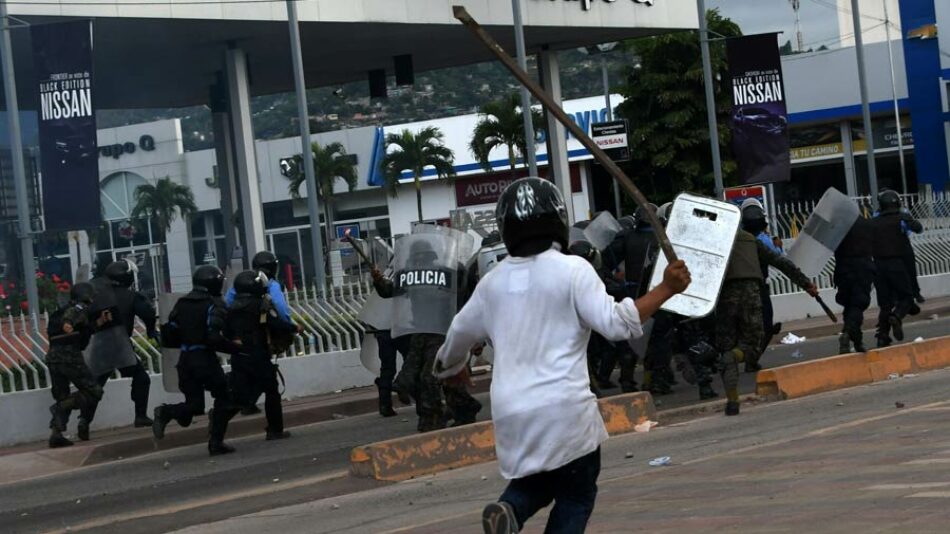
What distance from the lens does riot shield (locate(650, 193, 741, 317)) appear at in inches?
345

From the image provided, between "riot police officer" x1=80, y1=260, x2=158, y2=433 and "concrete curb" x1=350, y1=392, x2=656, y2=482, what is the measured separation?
20.2 feet

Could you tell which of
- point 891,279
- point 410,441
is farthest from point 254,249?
point 410,441

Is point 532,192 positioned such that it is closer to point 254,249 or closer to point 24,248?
point 24,248

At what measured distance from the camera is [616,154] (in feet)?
92.7

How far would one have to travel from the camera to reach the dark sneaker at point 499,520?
4.79 metres

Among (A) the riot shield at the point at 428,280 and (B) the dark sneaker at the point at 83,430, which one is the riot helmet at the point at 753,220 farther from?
(B) the dark sneaker at the point at 83,430

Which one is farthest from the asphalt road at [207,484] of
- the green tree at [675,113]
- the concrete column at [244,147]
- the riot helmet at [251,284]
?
the green tree at [675,113]

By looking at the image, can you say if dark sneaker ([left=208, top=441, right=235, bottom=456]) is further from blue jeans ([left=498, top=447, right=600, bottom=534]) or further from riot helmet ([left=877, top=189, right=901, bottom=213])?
blue jeans ([left=498, top=447, right=600, bottom=534])

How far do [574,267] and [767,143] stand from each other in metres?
23.2

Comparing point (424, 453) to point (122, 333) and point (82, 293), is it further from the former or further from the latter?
point (122, 333)

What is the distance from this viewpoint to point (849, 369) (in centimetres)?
1430

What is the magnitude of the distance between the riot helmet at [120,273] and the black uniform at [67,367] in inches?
29.6

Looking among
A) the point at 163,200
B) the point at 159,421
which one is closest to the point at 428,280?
the point at 159,421

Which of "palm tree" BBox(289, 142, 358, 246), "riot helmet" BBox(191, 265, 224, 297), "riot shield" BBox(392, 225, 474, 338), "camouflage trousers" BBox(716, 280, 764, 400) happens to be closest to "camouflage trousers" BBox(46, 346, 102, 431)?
"riot helmet" BBox(191, 265, 224, 297)
